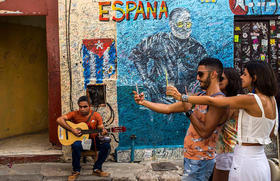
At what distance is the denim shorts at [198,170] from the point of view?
8.79ft

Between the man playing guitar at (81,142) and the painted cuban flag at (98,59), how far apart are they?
0.71 metres

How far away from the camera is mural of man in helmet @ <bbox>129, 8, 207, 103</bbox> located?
18.0ft

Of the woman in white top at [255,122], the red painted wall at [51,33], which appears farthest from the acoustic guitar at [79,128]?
the woman in white top at [255,122]

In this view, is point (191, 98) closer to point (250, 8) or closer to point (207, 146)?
point (207, 146)

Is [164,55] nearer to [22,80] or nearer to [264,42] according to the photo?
[264,42]

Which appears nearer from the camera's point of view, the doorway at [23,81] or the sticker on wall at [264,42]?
the sticker on wall at [264,42]

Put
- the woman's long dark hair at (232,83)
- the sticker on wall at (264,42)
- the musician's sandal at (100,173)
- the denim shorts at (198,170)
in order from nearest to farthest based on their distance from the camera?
1. the denim shorts at (198,170)
2. the woman's long dark hair at (232,83)
3. the musician's sandal at (100,173)
4. the sticker on wall at (264,42)

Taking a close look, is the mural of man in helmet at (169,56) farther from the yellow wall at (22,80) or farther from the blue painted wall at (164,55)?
the yellow wall at (22,80)

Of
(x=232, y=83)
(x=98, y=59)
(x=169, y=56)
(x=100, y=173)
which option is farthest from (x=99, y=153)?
(x=232, y=83)

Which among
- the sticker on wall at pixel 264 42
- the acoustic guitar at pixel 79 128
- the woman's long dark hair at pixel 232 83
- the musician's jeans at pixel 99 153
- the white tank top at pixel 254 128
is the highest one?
the sticker on wall at pixel 264 42

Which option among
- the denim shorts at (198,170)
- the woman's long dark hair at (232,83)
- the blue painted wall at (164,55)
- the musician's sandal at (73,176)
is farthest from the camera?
the blue painted wall at (164,55)

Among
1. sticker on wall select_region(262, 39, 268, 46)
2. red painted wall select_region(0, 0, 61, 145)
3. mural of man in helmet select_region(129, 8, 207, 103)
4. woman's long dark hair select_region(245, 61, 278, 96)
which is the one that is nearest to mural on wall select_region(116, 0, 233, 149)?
mural of man in helmet select_region(129, 8, 207, 103)

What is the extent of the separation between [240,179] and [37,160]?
405 cm

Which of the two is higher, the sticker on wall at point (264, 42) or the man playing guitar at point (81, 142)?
the sticker on wall at point (264, 42)
